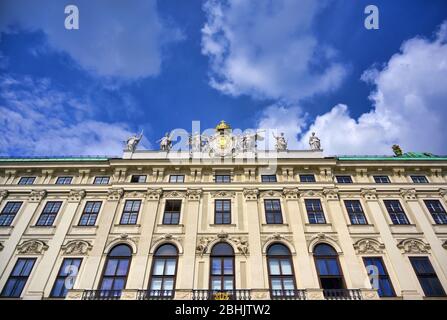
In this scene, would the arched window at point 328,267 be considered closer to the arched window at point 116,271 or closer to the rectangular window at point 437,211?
the rectangular window at point 437,211

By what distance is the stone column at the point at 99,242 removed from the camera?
1518 cm

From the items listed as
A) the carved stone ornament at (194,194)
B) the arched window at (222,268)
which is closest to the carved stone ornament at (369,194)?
the arched window at (222,268)

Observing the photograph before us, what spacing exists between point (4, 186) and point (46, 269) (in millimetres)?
7863

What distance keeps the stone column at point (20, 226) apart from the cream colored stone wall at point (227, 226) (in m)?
0.06

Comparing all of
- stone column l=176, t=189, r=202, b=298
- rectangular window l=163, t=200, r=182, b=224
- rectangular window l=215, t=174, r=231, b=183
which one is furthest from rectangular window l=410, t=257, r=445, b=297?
rectangular window l=163, t=200, r=182, b=224

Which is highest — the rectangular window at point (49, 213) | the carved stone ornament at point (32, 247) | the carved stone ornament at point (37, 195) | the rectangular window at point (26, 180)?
the rectangular window at point (26, 180)

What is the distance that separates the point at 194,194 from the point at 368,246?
10699 millimetres

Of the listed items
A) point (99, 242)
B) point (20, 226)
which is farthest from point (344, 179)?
point (20, 226)

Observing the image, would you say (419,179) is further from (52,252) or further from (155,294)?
(52,252)

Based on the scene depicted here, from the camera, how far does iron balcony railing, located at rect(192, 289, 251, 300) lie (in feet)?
45.8

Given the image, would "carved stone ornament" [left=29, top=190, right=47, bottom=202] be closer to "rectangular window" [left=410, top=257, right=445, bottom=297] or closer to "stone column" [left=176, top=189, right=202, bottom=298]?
"stone column" [left=176, top=189, right=202, bottom=298]

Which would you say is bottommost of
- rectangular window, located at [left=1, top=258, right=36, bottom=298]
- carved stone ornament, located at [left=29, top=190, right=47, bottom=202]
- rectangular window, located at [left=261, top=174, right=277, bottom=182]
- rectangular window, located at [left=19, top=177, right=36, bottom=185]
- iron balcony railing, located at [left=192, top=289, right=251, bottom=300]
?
iron balcony railing, located at [left=192, top=289, right=251, bottom=300]

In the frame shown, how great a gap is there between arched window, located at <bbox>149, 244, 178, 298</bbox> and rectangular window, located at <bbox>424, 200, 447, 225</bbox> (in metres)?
15.9

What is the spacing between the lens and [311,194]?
63.6ft
